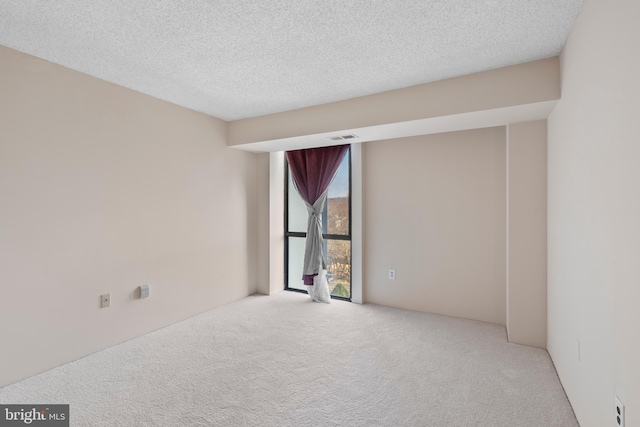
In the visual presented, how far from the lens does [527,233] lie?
2703mm

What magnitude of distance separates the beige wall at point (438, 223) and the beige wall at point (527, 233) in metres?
0.46

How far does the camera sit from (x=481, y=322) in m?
3.26

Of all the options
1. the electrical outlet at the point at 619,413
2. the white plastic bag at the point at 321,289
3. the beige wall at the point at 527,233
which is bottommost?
the white plastic bag at the point at 321,289

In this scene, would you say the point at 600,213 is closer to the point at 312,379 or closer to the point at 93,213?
the point at 312,379

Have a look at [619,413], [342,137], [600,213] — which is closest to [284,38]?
[342,137]

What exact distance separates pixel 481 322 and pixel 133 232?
368 cm

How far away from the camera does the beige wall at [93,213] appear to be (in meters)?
2.14

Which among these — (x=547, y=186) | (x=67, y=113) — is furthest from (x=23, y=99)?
(x=547, y=186)

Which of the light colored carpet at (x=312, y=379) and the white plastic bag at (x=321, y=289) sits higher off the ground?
the white plastic bag at (x=321, y=289)

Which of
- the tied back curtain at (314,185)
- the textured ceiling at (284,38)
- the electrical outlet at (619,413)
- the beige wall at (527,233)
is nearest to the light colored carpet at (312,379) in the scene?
the beige wall at (527,233)

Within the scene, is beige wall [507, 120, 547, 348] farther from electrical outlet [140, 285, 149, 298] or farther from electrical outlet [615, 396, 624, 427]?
electrical outlet [140, 285, 149, 298]

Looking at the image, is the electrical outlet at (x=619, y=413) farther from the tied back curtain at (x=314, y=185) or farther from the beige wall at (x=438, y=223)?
the tied back curtain at (x=314, y=185)

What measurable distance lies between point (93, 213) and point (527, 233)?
3797mm

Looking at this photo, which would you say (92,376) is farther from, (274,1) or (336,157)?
(336,157)
